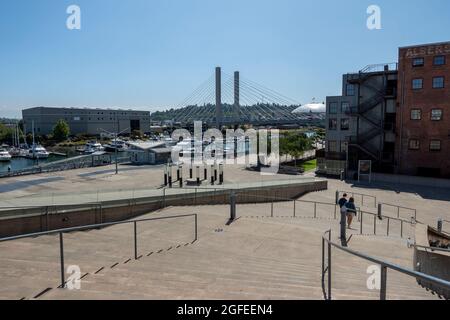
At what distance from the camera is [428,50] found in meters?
32.3

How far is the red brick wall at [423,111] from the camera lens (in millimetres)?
31938

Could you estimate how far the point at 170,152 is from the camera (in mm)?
42312

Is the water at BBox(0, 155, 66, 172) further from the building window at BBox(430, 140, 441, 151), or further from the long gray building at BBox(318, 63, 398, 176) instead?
the building window at BBox(430, 140, 441, 151)

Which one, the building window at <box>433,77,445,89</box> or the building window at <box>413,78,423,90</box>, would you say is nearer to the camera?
the building window at <box>433,77,445,89</box>

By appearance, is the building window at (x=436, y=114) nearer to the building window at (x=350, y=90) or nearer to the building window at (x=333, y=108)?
the building window at (x=350, y=90)

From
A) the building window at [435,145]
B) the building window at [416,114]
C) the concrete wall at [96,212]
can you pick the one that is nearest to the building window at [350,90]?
the building window at [416,114]

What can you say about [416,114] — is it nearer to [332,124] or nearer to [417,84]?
[417,84]

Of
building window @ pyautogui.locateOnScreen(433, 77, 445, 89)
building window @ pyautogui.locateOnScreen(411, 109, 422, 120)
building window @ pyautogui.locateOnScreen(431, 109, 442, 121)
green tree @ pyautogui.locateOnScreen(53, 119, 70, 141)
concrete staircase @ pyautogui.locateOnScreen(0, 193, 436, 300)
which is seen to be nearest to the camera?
concrete staircase @ pyautogui.locateOnScreen(0, 193, 436, 300)

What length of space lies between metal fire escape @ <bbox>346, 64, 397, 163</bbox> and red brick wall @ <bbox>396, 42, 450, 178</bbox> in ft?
7.51

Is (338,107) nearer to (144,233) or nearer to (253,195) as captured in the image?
(253,195)

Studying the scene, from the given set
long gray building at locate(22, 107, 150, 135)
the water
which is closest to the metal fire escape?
the water

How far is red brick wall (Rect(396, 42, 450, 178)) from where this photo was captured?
31938 mm

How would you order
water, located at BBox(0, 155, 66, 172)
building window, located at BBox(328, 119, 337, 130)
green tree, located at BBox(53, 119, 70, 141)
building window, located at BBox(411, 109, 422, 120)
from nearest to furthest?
building window, located at BBox(411, 109, 422, 120) → building window, located at BBox(328, 119, 337, 130) → water, located at BBox(0, 155, 66, 172) → green tree, located at BBox(53, 119, 70, 141)
